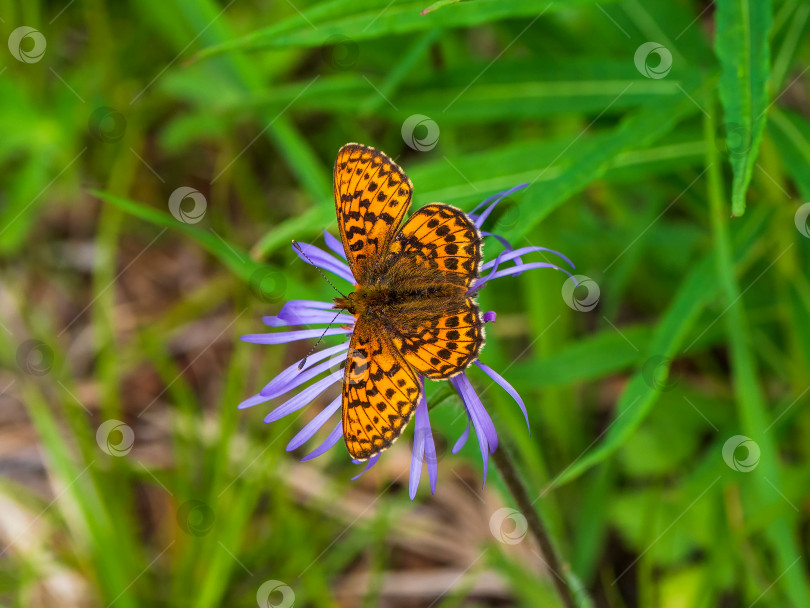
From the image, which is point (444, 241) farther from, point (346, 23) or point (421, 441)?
point (346, 23)

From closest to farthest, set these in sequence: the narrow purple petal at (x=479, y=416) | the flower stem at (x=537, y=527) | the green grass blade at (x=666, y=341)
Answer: the narrow purple petal at (x=479, y=416) < the flower stem at (x=537, y=527) < the green grass blade at (x=666, y=341)

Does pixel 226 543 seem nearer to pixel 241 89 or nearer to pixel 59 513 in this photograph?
pixel 59 513

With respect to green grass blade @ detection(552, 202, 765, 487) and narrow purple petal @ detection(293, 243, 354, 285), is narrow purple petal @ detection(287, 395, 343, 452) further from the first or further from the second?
green grass blade @ detection(552, 202, 765, 487)

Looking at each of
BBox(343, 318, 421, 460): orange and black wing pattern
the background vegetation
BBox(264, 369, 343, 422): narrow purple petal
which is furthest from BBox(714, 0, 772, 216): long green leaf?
BBox(264, 369, 343, 422): narrow purple petal

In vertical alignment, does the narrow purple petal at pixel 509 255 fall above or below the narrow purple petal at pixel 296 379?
above

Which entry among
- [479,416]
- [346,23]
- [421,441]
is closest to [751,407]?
[479,416]

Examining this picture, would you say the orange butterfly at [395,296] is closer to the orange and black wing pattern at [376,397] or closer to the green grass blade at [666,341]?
the orange and black wing pattern at [376,397]

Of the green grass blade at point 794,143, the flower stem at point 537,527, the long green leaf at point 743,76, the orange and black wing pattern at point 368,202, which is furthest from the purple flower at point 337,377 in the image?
the green grass blade at point 794,143
